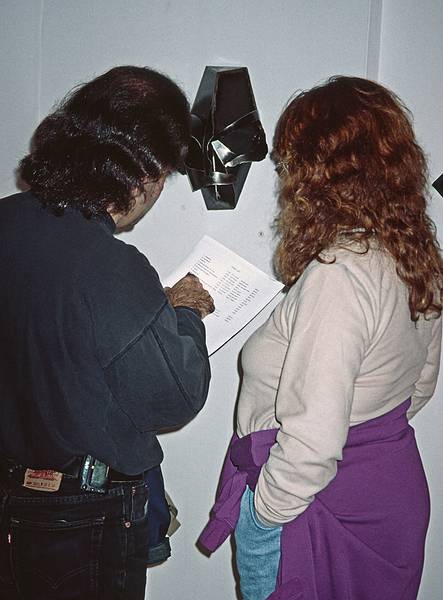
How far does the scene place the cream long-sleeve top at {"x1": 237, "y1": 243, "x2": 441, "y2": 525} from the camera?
0.88m

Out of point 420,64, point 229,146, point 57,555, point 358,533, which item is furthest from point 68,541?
point 420,64

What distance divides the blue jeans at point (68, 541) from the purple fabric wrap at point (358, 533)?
243 mm

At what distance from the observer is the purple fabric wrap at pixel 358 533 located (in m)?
0.99

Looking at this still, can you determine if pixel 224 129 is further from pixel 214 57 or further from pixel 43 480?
pixel 43 480

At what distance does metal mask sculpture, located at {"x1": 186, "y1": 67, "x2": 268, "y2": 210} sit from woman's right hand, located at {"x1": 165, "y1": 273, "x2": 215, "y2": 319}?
284mm

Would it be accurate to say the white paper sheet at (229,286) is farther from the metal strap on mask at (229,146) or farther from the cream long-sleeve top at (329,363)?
the cream long-sleeve top at (329,363)

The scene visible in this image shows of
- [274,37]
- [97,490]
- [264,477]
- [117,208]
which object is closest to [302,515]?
[264,477]

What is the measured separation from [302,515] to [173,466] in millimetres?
624

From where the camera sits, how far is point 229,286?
1.35 metres

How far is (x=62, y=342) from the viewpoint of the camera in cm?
92

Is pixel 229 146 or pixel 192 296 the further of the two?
pixel 229 146

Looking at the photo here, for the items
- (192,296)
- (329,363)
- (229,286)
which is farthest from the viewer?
(229,286)

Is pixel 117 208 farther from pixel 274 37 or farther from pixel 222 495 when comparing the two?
pixel 274 37

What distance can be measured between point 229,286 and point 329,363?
0.51m
